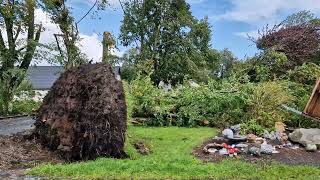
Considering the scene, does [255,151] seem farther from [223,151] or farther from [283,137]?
[283,137]

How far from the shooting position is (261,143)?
37.7ft

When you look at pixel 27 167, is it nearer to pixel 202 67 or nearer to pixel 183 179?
pixel 183 179

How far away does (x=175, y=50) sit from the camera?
39.2 meters

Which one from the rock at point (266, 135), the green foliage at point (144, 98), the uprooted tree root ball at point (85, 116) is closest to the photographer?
the uprooted tree root ball at point (85, 116)

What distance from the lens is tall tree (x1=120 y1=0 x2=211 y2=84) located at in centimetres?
3859

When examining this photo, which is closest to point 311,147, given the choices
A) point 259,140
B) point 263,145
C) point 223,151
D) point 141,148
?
point 259,140

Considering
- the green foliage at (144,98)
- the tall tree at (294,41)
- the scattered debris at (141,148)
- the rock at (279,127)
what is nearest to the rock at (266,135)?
the rock at (279,127)

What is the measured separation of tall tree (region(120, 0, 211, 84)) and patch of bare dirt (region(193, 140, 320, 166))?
27072 millimetres

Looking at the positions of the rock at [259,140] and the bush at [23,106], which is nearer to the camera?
the rock at [259,140]

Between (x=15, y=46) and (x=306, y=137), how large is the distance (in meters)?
15.9

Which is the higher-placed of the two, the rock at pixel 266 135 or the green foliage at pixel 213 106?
the green foliage at pixel 213 106

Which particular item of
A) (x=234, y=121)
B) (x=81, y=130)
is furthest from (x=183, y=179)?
(x=234, y=121)

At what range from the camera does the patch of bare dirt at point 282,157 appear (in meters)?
9.74

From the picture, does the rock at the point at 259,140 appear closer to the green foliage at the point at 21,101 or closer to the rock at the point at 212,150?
the rock at the point at 212,150
